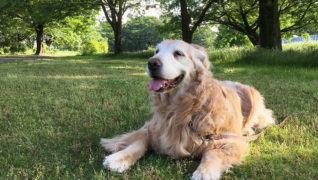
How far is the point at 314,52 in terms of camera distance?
923 cm

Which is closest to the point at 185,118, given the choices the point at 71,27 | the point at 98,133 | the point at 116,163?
the point at 116,163

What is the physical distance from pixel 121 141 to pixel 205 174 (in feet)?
3.50

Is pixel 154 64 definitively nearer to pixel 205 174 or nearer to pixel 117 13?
pixel 205 174

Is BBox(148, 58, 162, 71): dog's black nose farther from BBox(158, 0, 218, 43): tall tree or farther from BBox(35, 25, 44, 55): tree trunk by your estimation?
BBox(35, 25, 44, 55): tree trunk

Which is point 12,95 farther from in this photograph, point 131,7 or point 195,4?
point 131,7

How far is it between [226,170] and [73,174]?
1.31 m

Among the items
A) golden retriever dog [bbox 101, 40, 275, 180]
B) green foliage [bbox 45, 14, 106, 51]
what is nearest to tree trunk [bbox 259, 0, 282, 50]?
golden retriever dog [bbox 101, 40, 275, 180]

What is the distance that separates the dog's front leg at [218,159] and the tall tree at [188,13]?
15230mm

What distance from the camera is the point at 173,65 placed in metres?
2.46

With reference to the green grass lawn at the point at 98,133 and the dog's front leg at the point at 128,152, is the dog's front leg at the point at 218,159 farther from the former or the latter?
the dog's front leg at the point at 128,152


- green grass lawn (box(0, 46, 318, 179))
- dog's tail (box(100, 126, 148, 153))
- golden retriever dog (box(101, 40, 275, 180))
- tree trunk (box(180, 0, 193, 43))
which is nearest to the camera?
green grass lawn (box(0, 46, 318, 179))

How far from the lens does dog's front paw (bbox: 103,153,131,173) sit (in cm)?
221

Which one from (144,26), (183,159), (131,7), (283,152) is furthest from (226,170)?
(144,26)

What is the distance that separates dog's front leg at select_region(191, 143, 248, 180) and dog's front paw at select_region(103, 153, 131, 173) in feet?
2.02
